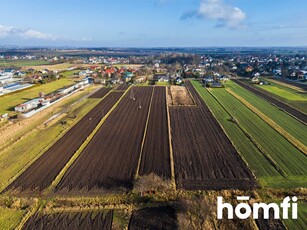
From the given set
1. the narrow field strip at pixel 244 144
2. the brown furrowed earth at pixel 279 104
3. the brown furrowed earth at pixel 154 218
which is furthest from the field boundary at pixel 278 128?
the brown furrowed earth at pixel 154 218

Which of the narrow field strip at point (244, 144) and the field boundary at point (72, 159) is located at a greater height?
the narrow field strip at point (244, 144)

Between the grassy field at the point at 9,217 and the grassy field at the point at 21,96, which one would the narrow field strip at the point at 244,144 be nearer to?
the grassy field at the point at 9,217

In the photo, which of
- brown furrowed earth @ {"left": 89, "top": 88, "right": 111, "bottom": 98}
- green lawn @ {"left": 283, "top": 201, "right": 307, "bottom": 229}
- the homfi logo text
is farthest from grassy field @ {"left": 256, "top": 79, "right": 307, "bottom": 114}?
brown furrowed earth @ {"left": 89, "top": 88, "right": 111, "bottom": 98}

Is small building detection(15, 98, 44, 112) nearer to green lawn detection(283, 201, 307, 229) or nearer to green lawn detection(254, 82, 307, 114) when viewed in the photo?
green lawn detection(283, 201, 307, 229)

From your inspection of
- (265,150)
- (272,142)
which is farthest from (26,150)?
(272,142)

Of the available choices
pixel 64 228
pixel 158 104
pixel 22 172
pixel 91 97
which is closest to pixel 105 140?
pixel 22 172

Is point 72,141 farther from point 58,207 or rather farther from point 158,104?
point 158,104
